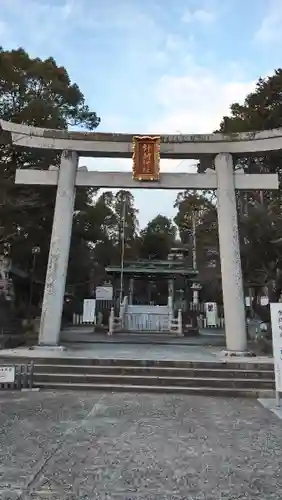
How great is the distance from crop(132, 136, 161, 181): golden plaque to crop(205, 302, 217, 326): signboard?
591 inches

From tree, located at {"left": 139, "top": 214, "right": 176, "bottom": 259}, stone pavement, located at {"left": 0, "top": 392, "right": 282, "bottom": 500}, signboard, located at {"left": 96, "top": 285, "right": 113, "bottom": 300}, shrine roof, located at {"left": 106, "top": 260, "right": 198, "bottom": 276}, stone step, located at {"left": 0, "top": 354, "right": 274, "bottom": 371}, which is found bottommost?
stone pavement, located at {"left": 0, "top": 392, "right": 282, "bottom": 500}

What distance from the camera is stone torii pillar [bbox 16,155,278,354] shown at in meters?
11.8

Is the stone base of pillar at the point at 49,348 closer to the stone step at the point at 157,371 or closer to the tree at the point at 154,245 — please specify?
the stone step at the point at 157,371

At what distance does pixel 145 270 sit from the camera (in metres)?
24.4

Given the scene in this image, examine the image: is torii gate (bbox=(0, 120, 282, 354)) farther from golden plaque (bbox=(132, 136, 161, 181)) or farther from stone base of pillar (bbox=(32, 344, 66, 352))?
stone base of pillar (bbox=(32, 344, 66, 352))

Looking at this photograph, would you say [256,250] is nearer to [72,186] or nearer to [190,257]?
[72,186]

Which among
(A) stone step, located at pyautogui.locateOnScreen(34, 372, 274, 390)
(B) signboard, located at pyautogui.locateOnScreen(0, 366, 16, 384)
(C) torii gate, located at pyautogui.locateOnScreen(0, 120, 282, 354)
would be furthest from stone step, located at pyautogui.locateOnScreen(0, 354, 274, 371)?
(C) torii gate, located at pyautogui.locateOnScreen(0, 120, 282, 354)

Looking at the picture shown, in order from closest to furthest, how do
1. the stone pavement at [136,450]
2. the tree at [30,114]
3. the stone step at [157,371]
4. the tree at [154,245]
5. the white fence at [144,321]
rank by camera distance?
the stone pavement at [136,450] < the stone step at [157,371] < the tree at [30,114] < the white fence at [144,321] < the tree at [154,245]

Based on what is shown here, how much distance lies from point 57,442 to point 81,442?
288mm

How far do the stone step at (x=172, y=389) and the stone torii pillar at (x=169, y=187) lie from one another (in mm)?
2651

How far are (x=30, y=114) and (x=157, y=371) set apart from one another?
39.2 ft

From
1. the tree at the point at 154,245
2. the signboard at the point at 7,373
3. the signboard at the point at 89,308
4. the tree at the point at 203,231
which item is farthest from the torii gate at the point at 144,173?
the tree at the point at 154,245

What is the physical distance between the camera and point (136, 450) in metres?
4.93

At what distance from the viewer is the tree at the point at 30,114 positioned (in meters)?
16.9
